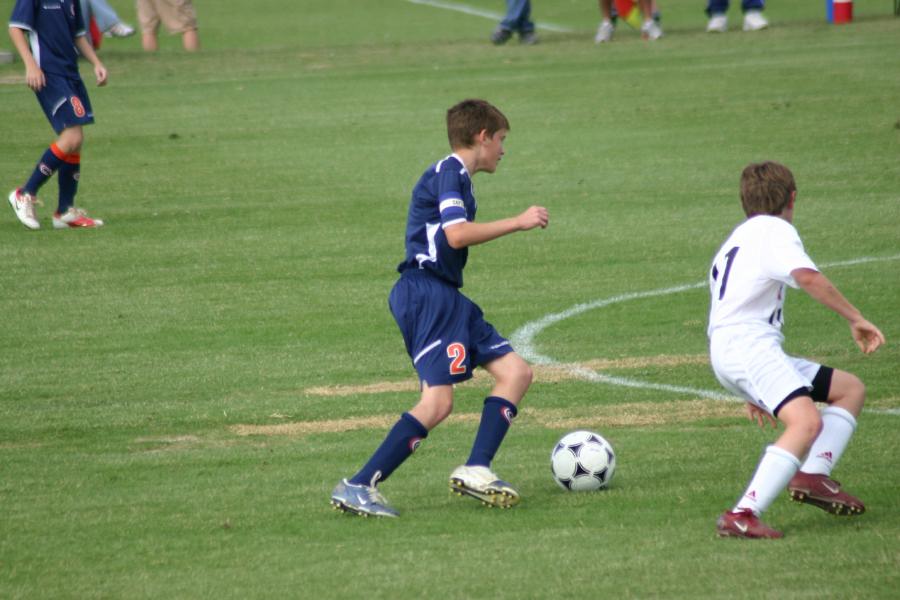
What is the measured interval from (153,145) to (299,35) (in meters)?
11.2

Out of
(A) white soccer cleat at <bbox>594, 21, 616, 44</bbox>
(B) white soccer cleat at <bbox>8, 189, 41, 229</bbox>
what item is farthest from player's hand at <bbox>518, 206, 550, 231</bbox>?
(A) white soccer cleat at <bbox>594, 21, 616, 44</bbox>

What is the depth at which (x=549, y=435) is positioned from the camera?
7.87 metres

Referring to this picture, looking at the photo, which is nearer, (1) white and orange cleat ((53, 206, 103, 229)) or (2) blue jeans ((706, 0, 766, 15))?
(1) white and orange cleat ((53, 206, 103, 229))

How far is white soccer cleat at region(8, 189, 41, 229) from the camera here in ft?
46.5

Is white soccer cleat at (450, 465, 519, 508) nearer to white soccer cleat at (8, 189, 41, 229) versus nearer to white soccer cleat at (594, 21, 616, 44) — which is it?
white soccer cleat at (8, 189, 41, 229)

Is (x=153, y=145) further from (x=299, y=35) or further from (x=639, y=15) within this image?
(x=299, y=35)

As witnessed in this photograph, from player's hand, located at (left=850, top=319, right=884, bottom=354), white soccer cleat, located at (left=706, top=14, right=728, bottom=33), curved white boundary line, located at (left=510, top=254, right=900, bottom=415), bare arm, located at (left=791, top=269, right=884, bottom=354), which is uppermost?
bare arm, located at (left=791, top=269, right=884, bottom=354)

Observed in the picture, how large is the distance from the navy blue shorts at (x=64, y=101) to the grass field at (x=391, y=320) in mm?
1091

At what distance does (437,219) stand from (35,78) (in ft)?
24.4

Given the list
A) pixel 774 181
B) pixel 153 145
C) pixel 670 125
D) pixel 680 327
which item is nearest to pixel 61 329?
pixel 680 327

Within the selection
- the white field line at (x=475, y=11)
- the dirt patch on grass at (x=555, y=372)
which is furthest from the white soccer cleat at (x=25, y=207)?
the white field line at (x=475, y=11)

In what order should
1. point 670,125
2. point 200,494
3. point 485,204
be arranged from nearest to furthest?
point 200,494
point 485,204
point 670,125

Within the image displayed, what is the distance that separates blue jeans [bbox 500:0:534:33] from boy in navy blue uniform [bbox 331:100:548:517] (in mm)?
17253

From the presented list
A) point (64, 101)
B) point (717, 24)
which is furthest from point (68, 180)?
point (717, 24)
